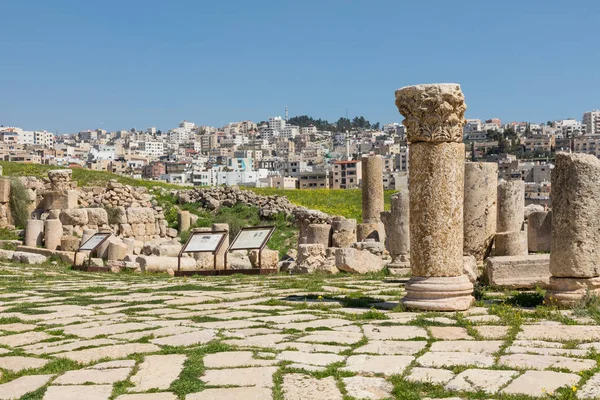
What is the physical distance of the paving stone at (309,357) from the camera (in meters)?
6.57

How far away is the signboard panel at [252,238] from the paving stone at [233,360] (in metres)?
9.99

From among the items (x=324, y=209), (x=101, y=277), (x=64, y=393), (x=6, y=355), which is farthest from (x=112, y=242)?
(x=324, y=209)

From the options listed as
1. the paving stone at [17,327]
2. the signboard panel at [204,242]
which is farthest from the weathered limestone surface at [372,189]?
the paving stone at [17,327]

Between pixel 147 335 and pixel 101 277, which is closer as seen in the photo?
pixel 147 335

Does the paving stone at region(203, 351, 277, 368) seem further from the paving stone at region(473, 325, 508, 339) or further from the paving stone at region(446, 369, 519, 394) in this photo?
the paving stone at region(473, 325, 508, 339)

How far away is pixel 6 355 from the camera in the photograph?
727 centimetres

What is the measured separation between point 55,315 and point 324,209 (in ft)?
110

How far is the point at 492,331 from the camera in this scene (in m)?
8.00

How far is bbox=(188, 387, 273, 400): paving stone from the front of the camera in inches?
217

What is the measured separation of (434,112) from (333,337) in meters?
3.69

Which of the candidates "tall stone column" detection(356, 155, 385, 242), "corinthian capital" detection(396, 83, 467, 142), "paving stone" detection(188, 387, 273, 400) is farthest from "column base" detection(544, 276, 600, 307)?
"tall stone column" detection(356, 155, 385, 242)

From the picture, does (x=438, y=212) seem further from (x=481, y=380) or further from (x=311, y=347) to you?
(x=481, y=380)

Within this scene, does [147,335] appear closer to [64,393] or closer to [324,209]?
[64,393]

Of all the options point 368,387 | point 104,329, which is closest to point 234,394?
point 368,387
